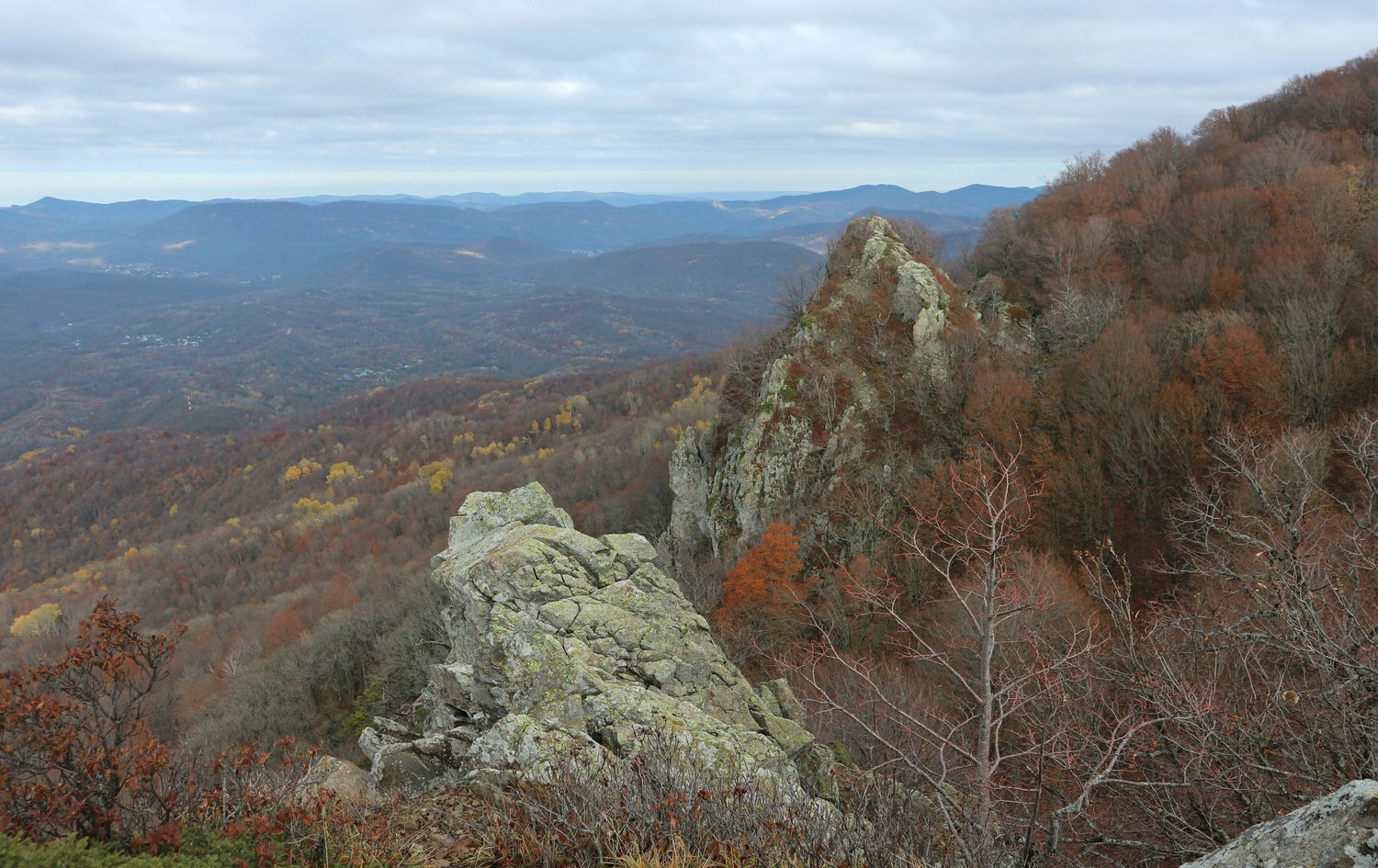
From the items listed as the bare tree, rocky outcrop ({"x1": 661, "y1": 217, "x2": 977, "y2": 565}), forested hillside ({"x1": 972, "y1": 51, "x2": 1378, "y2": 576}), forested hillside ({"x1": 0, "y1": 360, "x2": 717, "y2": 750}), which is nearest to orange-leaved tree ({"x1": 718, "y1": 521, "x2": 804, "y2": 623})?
the bare tree

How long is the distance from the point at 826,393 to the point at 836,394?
24.9 inches

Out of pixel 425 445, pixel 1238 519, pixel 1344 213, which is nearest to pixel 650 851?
pixel 1238 519

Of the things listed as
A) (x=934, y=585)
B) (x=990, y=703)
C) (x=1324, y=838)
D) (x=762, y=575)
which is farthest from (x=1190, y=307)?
(x=1324, y=838)

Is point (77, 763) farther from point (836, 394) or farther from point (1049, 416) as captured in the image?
point (1049, 416)

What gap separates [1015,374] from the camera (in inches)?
1208

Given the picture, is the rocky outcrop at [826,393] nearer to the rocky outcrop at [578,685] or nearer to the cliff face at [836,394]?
the cliff face at [836,394]

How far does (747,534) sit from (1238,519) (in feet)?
63.5

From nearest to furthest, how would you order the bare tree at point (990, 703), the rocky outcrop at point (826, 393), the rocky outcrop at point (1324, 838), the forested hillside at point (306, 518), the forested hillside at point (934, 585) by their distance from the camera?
1. the rocky outcrop at point (1324, 838)
2. the bare tree at point (990, 703)
3. the forested hillside at point (934, 585)
4. the rocky outcrop at point (826, 393)
5. the forested hillside at point (306, 518)

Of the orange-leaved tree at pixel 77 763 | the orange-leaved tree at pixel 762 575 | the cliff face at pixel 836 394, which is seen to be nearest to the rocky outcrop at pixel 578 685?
the orange-leaved tree at pixel 77 763

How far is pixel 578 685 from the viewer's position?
33.6ft

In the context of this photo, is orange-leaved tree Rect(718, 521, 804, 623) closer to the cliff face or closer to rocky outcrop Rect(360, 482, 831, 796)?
the cliff face

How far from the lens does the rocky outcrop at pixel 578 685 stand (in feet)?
28.2

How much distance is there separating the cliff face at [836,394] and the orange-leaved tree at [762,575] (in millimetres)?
Answer: 4237

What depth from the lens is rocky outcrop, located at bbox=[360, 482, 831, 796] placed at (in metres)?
8.59
